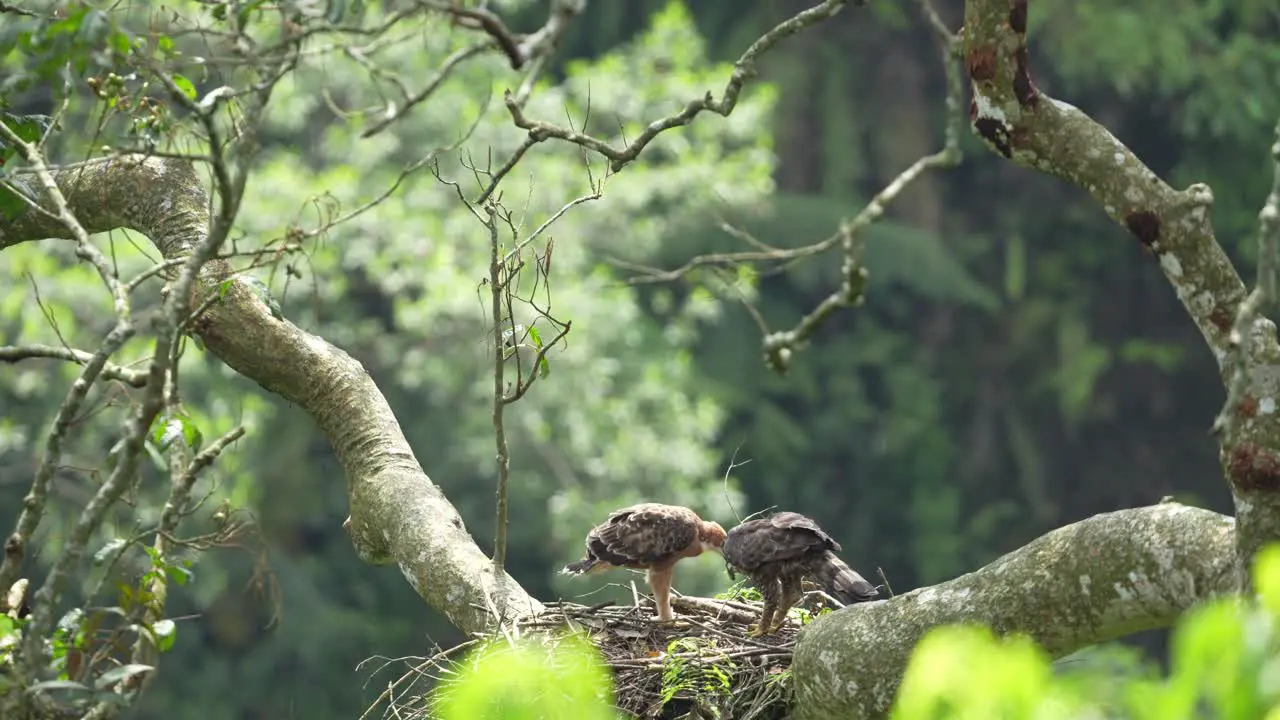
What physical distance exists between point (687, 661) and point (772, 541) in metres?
0.54

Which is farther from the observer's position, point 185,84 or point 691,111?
point 691,111

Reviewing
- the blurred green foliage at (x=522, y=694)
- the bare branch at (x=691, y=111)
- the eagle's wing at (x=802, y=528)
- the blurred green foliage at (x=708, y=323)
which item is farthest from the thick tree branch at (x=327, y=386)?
the blurred green foliage at (x=708, y=323)

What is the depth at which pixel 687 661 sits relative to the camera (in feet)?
13.9

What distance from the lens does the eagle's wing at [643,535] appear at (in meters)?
5.00

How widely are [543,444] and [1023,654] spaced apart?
13.8 meters

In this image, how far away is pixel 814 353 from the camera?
20500mm

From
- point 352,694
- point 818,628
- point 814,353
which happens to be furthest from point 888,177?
point 818,628

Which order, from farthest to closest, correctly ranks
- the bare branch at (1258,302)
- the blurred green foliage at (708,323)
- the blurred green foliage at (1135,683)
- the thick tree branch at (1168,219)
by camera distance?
the blurred green foliage at (708,323)
the thick tree branch at (1168,219)
the bare branch at (1258,302)
the blurred green foliage at (1135,683)

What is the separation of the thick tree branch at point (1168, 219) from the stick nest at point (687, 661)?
1.34 meters

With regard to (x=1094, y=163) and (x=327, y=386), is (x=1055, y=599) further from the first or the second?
(x=327, y=386)

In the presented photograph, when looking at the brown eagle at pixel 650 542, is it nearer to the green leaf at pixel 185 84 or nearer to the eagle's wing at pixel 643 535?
the eagle's wing at pixel 643 535

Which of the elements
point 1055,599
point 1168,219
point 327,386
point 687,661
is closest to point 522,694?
point 1055,599

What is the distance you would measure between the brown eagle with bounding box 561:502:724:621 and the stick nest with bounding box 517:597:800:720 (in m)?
0.19

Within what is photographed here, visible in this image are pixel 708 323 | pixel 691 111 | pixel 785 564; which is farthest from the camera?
pixel 708 323
